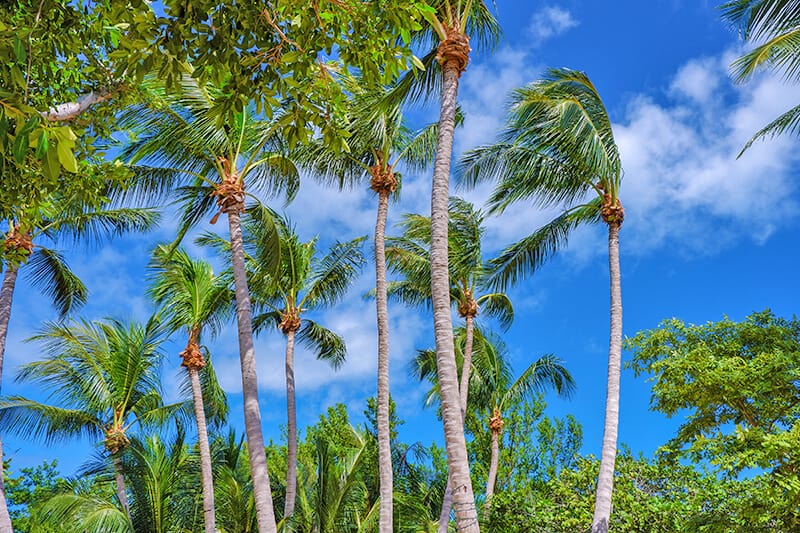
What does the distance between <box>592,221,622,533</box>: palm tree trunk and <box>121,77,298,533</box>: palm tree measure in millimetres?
4799

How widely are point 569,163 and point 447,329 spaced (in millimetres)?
5344

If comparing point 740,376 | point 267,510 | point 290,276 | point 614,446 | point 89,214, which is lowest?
point 267,510

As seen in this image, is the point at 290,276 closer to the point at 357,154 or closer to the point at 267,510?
the point at 357,154

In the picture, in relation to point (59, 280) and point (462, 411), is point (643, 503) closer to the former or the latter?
point (462, 411)

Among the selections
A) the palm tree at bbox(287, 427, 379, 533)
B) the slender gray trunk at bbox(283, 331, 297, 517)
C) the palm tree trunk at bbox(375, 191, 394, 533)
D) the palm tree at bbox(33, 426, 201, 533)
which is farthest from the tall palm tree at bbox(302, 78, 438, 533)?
the palm tree at bbox(33, 426, 201, 533)

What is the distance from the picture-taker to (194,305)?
49.9 ft

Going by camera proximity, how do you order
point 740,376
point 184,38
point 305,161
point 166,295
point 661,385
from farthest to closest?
point 166,295 → point 305,161 → point 661,385 → point 740,376 → point 184,38

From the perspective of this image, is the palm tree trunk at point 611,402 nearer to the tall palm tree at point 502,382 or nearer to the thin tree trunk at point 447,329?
the thin tree trunk at point 447,329

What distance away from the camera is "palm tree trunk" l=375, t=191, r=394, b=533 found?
38.5ft

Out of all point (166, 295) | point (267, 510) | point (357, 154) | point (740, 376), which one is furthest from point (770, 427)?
point (166, 295)

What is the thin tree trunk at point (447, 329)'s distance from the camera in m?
6.77

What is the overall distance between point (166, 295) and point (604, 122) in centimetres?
1118

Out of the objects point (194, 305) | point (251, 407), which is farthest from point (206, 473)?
point (251, 407)

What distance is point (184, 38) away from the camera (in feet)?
11.8
